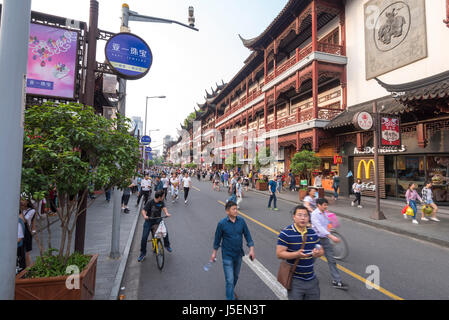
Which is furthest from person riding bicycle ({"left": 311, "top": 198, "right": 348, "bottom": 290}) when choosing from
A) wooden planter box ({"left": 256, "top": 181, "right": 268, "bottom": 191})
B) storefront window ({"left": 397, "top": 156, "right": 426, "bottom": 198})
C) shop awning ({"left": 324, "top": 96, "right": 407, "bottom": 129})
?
wooden planter box ({"left": 256, "top": 181, "right": 268, "bottom": 191})

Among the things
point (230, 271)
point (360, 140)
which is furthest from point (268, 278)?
point (360, 140)

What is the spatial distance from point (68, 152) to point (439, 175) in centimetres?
1511

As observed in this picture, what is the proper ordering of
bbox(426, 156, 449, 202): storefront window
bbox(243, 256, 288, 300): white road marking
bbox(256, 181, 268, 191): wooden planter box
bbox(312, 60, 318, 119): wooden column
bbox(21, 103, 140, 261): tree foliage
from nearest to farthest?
1. bbox(21, 103, 140, 261): tree foliage
2. bbox(243, 256, 288, 300): white road marking
3. bbox(426, 156, 449, 202): storefront window
4. bbox(312, 60, 318, 119): wooden column
5. bbox(256, 181, 268, 191): wooden planter box

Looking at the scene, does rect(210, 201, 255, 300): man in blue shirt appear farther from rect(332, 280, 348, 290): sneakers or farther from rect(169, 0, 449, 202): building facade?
rect(169, 0, 449, 202): building facade

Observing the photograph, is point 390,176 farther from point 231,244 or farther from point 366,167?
point 231,244

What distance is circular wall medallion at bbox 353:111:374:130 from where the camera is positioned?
10.2 metres

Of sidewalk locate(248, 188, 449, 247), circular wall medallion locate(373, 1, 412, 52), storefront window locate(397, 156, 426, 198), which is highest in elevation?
circular wall medallion locate(373, 1, 412, 52)

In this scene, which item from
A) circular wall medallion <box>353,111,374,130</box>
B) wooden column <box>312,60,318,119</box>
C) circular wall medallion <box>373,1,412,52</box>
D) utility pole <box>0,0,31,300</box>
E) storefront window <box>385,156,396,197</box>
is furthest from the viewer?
wooden column <box>312,60,318,119</box>

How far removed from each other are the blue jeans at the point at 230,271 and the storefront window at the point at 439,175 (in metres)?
12.7

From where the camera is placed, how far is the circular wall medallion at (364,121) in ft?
33.6

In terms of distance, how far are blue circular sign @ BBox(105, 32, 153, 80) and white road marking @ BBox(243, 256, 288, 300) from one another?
16.1 feet

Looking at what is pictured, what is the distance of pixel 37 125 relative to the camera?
3137mm

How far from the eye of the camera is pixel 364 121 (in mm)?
10289
